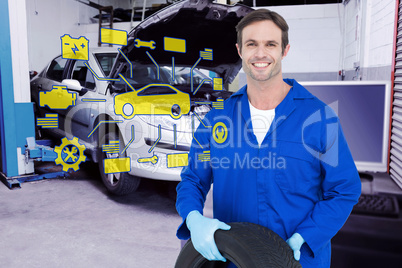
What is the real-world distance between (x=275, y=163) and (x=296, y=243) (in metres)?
0.22

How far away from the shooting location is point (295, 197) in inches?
40.5

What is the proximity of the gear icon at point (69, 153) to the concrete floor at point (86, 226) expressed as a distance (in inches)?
12.1

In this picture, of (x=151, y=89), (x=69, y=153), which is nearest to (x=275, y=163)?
(x=151, y=89)

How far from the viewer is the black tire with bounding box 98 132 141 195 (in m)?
3.40

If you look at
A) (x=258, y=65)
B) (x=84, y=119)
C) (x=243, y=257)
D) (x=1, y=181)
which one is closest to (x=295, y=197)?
(x=243, y=257)

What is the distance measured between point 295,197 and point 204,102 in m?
2.66

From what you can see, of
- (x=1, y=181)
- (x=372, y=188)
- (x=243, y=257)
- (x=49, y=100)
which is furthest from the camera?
(x=49, y=100)

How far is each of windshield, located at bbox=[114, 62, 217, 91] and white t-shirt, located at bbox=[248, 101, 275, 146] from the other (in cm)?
257

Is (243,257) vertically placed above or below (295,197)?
below

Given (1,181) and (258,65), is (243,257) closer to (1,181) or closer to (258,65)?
(258,65)

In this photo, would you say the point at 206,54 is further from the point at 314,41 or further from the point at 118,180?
the point at 314,41

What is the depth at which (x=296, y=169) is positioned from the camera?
1016 mm

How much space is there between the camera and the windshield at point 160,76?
362cm

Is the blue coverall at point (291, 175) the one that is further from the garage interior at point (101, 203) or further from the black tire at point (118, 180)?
the black tire at point (118, 180)
